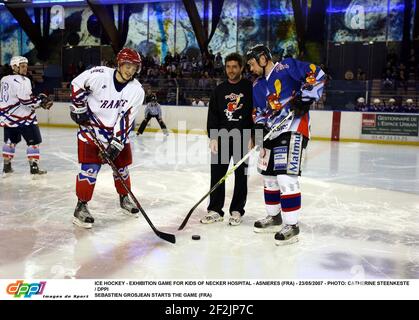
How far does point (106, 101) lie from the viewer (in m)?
3.50

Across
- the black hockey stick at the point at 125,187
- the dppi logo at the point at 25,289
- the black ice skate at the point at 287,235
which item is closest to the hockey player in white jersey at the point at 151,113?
the black hockey stick at the point at 125,187

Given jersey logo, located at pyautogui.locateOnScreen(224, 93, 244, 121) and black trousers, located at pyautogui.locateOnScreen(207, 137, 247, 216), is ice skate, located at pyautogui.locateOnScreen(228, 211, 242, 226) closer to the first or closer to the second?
black trousers, located at pyautogui.locateOnScreen(207, 137, 247, 216)

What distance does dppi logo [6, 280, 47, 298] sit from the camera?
1.95m

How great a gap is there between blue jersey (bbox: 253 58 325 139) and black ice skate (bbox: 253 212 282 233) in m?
0.67

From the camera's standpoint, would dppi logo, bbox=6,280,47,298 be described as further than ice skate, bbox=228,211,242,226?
No

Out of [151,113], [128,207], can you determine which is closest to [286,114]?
[128,207]

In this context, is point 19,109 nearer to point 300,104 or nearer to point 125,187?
point 125,187

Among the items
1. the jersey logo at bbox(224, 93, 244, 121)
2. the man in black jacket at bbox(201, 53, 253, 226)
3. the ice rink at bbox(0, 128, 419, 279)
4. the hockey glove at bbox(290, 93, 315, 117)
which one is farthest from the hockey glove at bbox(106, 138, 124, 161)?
the hockey glove at bbox(290, 93, 315, 117)

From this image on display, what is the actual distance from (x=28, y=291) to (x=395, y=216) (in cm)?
312

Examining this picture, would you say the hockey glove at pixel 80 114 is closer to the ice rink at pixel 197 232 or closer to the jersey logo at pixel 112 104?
the jersey logo at pixel 112 104

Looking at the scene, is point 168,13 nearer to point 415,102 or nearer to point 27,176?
point 415,102

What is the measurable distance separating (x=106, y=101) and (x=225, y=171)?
1.05 metres

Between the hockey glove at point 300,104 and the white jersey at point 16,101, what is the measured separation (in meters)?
3.62

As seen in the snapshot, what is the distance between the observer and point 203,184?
5.40 metres
